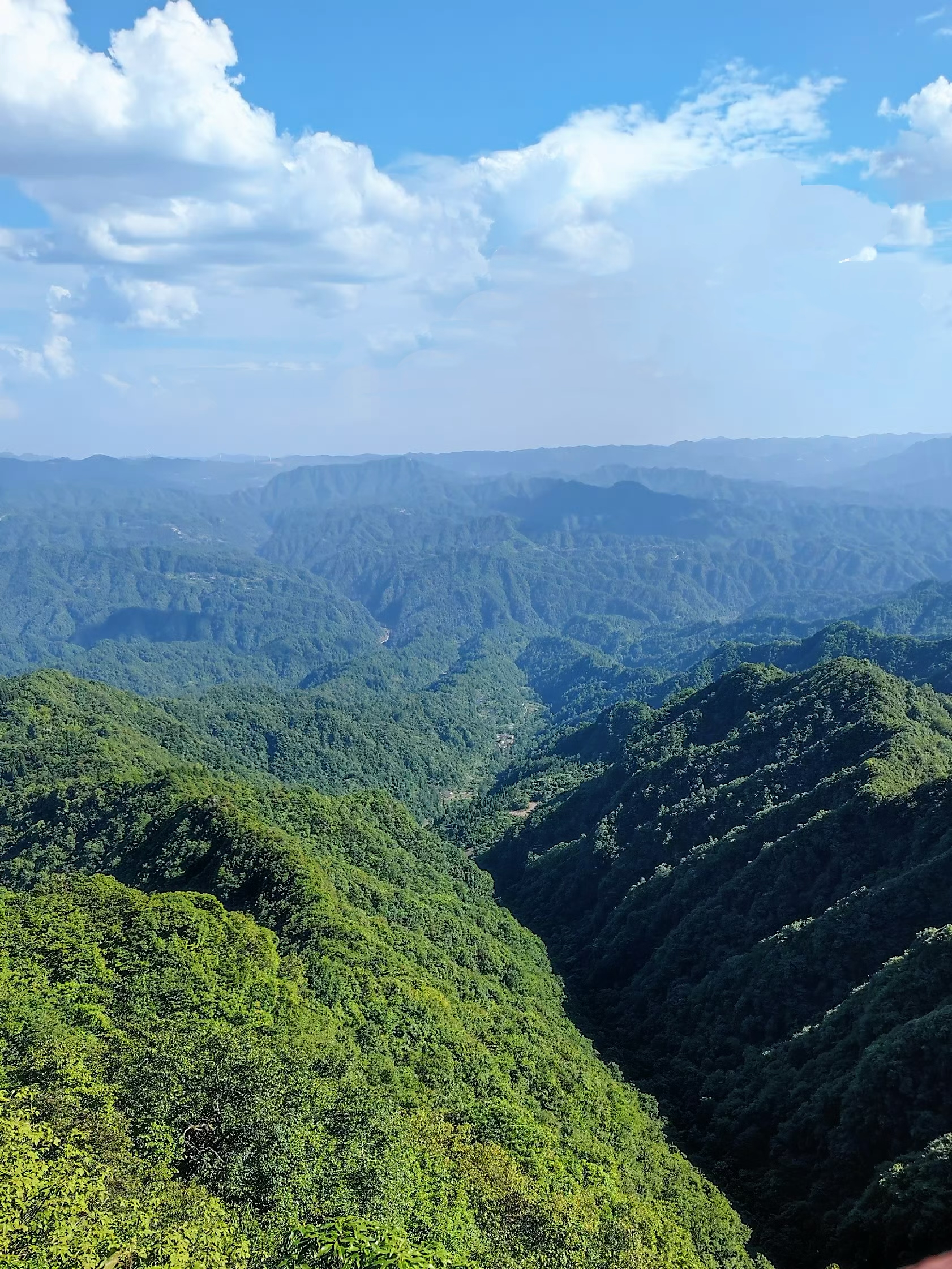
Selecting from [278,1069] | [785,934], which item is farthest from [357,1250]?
[785,934]

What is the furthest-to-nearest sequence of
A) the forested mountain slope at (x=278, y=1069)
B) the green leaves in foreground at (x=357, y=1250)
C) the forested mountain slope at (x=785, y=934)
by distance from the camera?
1. the forested mountain slope at (x=785, y=934)
2. the forested mountain slope at (x=278, y=1069)
3. the green leaves in foreground at (x=357, y=1250)

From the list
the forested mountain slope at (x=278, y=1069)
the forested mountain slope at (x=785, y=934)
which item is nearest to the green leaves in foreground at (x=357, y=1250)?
the forested mountain slope at (x=278, y=1069)

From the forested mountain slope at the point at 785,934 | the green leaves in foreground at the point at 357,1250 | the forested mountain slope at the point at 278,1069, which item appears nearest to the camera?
the green leaves in foreground at the point at 357,1250

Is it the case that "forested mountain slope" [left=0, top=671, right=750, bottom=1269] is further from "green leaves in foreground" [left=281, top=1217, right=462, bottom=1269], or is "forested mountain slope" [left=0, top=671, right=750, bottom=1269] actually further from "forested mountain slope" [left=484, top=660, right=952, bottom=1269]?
"forested mountain slope" [left=484, top=660, right=952, bottom=1269]

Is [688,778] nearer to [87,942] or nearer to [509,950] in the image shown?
[509,950]

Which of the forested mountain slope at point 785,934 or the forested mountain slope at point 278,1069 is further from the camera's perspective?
the forested mountain slope at point 785,934

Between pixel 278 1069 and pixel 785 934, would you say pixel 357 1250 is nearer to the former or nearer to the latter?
pixel 278 1069

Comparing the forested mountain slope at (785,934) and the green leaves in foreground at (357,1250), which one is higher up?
the green leaves in foreground at (357,1250)

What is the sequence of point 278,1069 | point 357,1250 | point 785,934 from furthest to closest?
point 785,934 → point 278,1069 → point 357,1250

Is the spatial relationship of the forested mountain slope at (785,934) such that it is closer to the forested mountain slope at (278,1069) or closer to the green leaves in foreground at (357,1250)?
the forested mountain slope at (278,1069)
